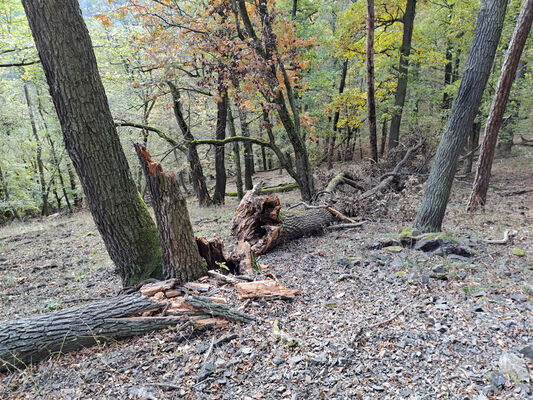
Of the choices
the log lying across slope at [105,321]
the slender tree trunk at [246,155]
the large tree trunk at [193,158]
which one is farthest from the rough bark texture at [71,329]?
the slender tree trunk at [246,155]

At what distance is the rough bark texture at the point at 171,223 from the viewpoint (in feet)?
11.5

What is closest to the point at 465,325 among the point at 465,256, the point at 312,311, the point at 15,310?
the point at 312,311

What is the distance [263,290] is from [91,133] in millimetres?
2669

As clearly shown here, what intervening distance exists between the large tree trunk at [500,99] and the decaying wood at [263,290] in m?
6.13

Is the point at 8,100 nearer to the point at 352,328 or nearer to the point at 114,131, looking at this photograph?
the point at 114,131

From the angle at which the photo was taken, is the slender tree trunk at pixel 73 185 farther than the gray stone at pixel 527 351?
Yes

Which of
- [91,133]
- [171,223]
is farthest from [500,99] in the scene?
[91,133]

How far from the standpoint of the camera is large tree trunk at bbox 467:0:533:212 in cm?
613

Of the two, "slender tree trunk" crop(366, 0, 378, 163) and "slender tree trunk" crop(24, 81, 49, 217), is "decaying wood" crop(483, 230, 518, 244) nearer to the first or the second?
"slender tree trunk" crop(366, 0, 378, 163)

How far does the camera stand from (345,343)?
2650 millimetres

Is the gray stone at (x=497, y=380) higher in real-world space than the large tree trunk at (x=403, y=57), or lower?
lower

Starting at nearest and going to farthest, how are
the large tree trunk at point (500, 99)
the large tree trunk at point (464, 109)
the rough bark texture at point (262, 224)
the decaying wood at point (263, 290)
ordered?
the decaying wood at point (263, 290) → the large tree trunk at point (464, 109) → the rough bark texture at point (262, 224) → the large tree trunk at point (500, 99)

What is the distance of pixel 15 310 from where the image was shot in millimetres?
4246

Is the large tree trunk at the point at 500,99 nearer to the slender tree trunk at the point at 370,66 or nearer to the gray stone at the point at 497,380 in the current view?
the slender tree trunk at the point at 370,66
